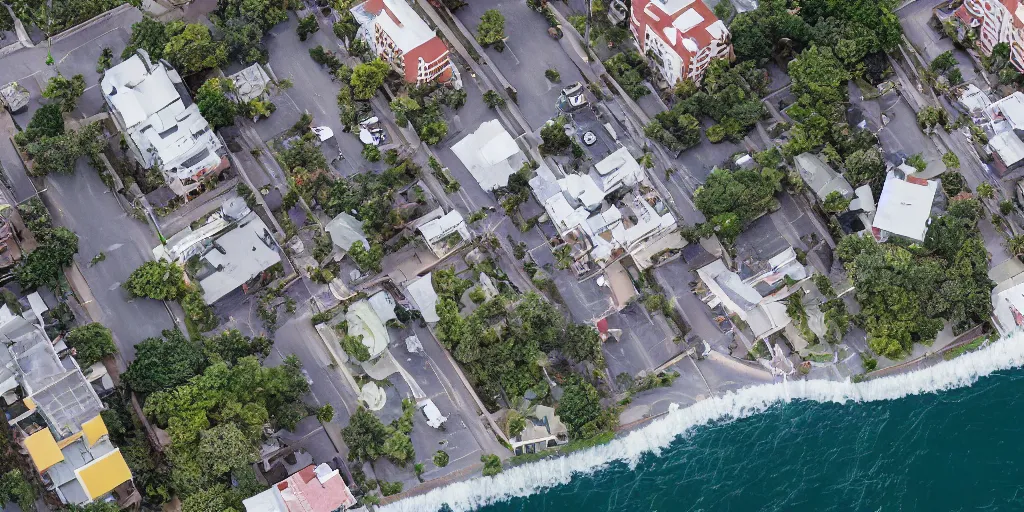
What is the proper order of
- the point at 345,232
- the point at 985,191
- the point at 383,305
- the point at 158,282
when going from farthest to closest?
the point at 985,191
the point at 345,232
the point at 383,305
the point at 158,282

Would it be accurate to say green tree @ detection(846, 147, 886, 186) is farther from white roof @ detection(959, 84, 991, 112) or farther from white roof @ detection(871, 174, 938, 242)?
white roof @ detection(959, 84, 991, 112)

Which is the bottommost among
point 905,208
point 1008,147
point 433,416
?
point 1008,147

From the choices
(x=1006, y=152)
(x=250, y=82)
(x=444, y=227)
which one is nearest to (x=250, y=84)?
(x=250, y=82)

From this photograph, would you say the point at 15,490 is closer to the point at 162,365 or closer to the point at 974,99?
the point at 162,365

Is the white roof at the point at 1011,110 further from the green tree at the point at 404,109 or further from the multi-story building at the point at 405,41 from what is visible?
the green tree at the point at 404,109

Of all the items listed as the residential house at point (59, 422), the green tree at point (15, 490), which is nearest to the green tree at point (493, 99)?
the residential house at point (59, 422)

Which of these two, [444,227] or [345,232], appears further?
[444,227]
